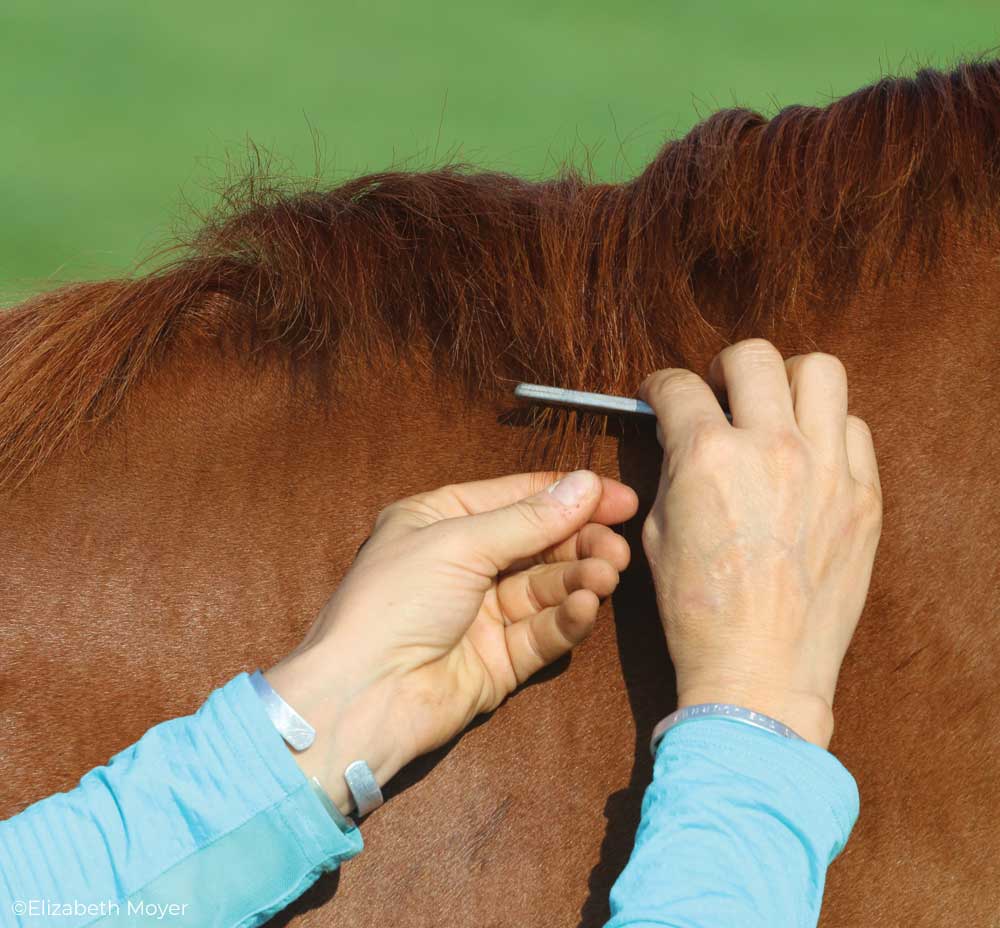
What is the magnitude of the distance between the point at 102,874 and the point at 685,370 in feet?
1.93

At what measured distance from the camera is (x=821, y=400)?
705 mm

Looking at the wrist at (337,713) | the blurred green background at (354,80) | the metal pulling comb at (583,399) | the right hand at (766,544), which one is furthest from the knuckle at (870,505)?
the blurred green background at (354,80)

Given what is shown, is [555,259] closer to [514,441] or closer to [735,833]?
[514,441]

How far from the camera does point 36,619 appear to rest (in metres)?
0.85

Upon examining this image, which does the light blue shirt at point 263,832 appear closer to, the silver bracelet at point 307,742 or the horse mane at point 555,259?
the silver bracelet at point 307,742

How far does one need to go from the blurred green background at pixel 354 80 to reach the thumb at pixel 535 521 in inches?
71.5

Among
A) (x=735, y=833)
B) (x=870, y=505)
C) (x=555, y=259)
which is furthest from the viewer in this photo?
(x=555, y=259)

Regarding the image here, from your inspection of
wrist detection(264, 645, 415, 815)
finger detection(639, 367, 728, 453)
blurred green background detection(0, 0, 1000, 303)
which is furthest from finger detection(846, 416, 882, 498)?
blurred green background detection(0, 0, 1000, 303)

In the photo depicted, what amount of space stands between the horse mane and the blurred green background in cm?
157

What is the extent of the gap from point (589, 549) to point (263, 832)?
1.10 feet

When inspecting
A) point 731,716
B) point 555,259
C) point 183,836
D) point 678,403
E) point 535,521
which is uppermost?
point 555,259

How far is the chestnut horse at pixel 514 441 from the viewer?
2.46ft

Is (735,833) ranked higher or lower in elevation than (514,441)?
lower

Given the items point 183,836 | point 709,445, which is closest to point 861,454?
point 709,445
